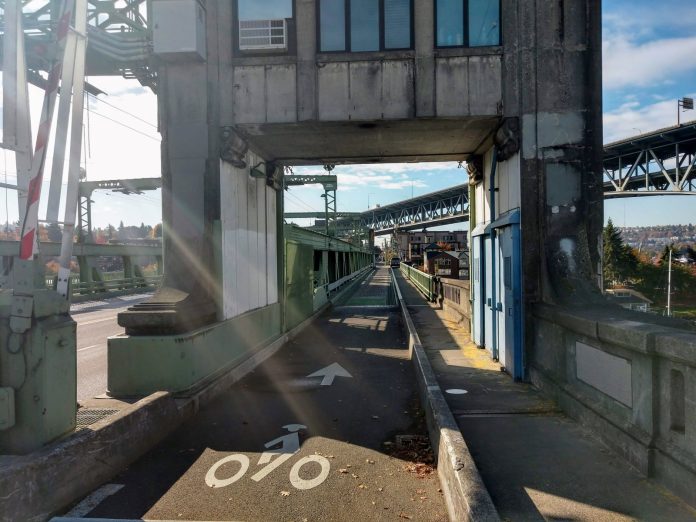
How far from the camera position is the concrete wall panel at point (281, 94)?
873cm

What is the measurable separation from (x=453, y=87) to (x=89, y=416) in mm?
7203

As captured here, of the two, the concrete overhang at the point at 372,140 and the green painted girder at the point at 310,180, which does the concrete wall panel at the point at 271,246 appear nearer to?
the concrete overhang at the point at 372,140

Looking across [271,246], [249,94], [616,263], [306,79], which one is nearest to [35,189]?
[249,94]

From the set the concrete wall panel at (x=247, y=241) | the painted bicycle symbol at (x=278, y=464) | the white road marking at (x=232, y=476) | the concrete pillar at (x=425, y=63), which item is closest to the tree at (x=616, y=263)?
the concrete wall panel at (x=247, y=241)

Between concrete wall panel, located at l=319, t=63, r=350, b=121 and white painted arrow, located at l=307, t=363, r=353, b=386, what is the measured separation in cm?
468

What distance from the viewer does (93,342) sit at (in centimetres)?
1396

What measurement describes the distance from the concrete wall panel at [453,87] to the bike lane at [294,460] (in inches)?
190

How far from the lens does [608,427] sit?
4977mm

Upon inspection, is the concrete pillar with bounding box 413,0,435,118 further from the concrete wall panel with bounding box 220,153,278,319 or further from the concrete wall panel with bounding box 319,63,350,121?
the concrete wall panel with bounding box 220,153,278,319

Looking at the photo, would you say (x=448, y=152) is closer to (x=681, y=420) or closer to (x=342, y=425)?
(x=342, y=425)

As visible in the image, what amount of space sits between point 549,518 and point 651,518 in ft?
2.29

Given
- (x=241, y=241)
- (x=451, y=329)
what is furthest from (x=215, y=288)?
(x=451, y=329)

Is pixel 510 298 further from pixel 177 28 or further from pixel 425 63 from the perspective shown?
pixel 177 28

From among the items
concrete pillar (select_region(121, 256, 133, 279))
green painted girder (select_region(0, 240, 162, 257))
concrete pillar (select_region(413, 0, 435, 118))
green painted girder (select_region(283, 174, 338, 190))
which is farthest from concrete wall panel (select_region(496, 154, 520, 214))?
concrete pillar (select_region(121, 256, 133, 279))
